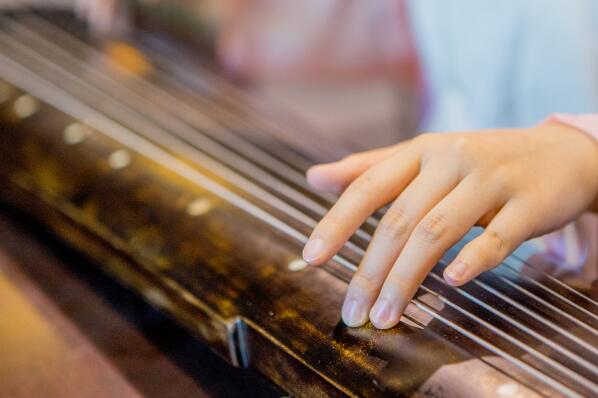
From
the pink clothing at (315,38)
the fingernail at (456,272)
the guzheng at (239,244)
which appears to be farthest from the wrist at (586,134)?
the pink clothing at (315,38)

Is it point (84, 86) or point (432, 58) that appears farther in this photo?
point (432, 58)

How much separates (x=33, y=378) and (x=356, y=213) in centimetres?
36

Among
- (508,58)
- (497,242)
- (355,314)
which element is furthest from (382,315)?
(508,58)

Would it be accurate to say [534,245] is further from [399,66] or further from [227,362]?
[399,66]

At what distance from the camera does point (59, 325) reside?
0.67 m

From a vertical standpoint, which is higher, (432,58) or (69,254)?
(432,58)

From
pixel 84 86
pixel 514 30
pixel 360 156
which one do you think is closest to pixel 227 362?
pixel 360 156

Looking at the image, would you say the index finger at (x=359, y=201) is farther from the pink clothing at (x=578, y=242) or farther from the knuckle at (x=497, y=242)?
the pink clothing at (x=578, y=242)

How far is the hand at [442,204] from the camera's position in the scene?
1.67 feet

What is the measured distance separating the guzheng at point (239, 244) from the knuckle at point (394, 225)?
0.22ft

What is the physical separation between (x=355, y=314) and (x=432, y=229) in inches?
3.9

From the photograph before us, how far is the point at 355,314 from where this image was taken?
51 cm

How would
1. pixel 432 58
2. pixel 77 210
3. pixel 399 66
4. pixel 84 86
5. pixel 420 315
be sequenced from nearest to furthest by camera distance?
pixel 420 315, pixel 77 210, pixel 84 86, pixel 432 58, pixel 399 66

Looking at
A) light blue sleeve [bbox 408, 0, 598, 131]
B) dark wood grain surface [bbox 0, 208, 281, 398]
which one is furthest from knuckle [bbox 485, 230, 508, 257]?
light blue sleeve [bbox 408, 0, 598, 131]
